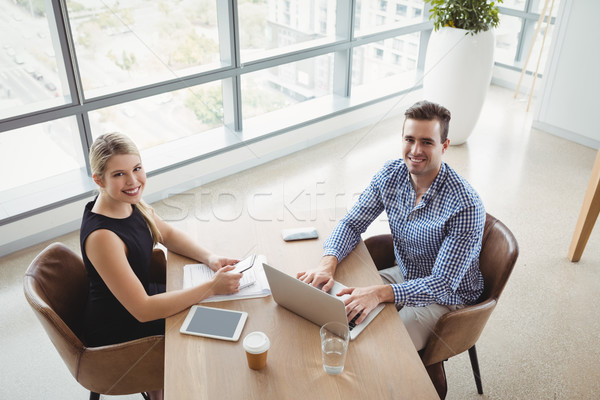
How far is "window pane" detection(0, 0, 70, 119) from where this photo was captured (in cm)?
272

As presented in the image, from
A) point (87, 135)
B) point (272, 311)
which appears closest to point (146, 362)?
point (272, 311)

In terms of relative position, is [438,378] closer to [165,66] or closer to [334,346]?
[334,346]

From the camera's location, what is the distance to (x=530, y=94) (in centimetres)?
475

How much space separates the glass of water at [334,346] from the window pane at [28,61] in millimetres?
2240

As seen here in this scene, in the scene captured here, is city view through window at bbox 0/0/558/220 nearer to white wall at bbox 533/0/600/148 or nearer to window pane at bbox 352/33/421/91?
window pane at bbox 352/33/421/91

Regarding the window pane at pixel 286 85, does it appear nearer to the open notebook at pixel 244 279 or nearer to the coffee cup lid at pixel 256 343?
the open notebook at pixel 244 279

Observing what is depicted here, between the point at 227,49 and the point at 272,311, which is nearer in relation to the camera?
the point at 272,311

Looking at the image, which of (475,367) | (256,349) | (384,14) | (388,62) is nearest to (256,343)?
(256,349)

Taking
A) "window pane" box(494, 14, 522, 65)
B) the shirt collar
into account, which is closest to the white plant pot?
"window pane" box(494, 14, 522, 65)

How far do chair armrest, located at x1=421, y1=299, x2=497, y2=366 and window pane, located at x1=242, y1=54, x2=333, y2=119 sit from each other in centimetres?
254

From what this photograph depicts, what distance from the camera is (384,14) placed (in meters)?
4.42

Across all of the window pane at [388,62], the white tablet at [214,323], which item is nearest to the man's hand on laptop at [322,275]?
the white tablet at [214,323]

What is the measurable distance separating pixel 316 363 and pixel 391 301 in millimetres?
364

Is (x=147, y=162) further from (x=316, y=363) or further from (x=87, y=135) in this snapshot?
(x=316, y=363)
